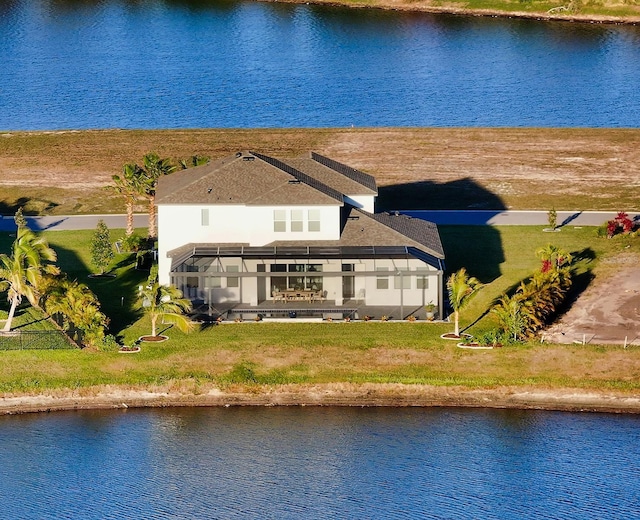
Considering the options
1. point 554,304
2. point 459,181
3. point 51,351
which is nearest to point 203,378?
point 51,351

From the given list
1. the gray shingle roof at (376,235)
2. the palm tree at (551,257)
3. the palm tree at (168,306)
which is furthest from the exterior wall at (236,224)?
the palm tree at (551,257)

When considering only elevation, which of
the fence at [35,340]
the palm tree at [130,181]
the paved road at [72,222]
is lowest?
the fence at [35,340]

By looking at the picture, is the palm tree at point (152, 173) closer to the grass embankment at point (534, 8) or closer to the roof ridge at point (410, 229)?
the roof ridge at point (410, 229)

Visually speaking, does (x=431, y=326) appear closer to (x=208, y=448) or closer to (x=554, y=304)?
(x=554, y=304)

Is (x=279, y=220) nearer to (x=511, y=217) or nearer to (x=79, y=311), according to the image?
(x=79, y=311)

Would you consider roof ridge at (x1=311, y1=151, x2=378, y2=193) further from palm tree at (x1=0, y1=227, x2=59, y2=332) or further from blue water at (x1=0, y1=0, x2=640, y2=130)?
blue water at (x1=0, y1=0, x2=640, y2=130)

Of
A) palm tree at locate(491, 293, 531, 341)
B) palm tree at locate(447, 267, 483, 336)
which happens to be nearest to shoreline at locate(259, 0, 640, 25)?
palm tree at locate(447, 267, 483, 336)

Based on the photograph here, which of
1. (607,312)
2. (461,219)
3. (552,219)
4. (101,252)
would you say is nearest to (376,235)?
(607,312)
